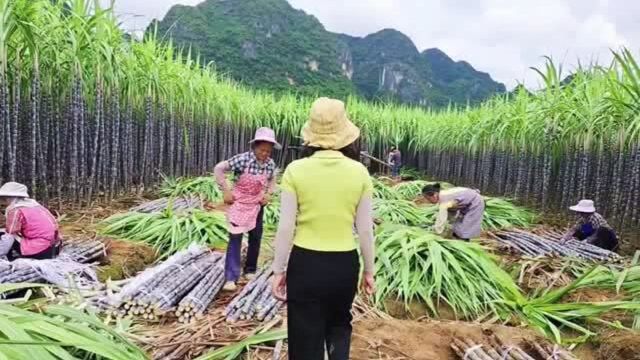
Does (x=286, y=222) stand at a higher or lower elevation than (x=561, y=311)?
higher

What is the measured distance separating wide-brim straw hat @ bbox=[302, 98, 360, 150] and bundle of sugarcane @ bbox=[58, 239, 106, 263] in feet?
9.61

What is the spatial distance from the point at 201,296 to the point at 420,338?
4.87 ft

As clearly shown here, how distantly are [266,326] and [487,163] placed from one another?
32.2 feet

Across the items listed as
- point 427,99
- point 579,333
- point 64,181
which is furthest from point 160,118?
point 427,99

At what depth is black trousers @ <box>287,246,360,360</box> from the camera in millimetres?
2385

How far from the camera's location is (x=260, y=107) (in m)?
16.5

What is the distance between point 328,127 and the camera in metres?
2.42

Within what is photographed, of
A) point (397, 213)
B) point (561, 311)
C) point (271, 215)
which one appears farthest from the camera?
point (397, 213)

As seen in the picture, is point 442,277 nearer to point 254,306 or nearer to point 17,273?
point 254,306

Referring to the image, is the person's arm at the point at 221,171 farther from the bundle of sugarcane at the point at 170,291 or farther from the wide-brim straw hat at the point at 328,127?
the wide-brim straw hat at the point at 328,127

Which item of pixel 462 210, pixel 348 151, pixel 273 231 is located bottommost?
pixel 273 231

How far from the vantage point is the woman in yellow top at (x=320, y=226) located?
2.38m

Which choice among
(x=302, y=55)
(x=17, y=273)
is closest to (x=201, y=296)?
(x=17, y=273)

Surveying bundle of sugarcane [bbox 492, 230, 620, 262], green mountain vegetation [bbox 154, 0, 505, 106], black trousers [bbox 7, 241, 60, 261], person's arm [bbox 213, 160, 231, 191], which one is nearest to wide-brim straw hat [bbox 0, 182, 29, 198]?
black trousers [bbox 7, 241, 60, 261]
